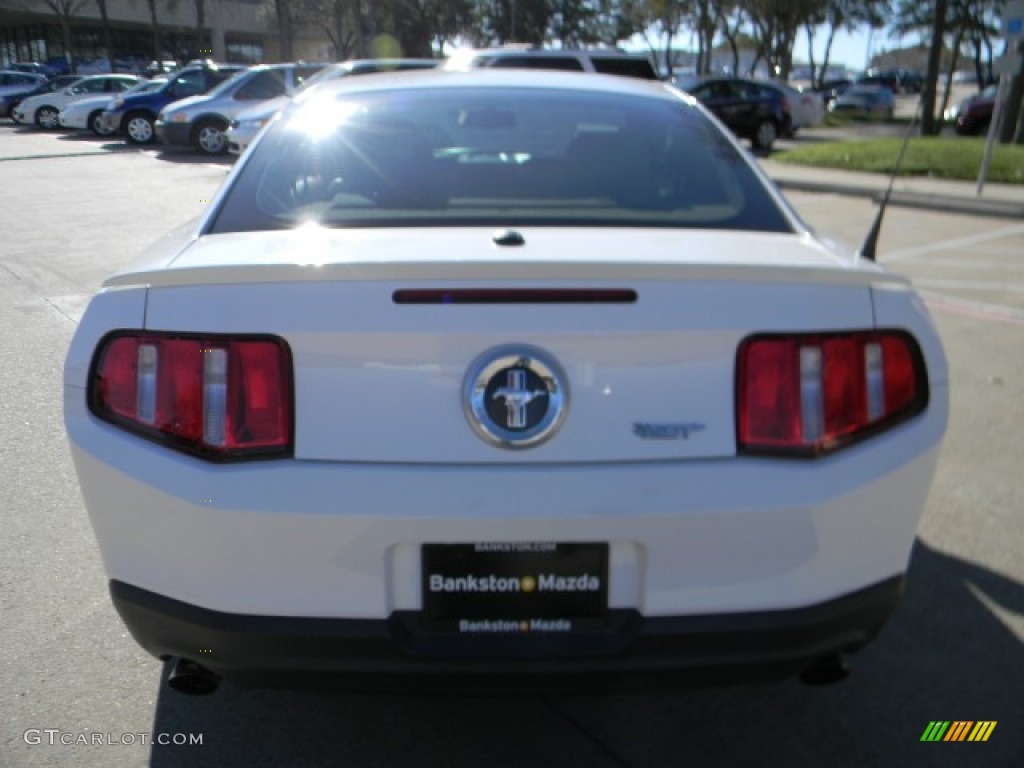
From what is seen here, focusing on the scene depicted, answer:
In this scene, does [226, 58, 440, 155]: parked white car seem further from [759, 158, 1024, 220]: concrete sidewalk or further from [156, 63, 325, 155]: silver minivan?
[759, 158, 1024, 220]: concrete sidewalk

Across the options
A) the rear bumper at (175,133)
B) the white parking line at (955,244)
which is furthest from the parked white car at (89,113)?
the white parking line at (955,244)

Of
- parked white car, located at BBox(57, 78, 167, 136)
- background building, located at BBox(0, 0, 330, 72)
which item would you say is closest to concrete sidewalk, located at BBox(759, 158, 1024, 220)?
parked white car, located at BBox(57, 78, 167, 136)

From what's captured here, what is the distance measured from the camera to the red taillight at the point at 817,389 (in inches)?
84.6

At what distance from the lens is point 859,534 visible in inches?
86.1

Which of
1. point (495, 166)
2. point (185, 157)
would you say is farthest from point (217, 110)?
point (495, 166)

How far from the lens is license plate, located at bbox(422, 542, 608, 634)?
2.09 m

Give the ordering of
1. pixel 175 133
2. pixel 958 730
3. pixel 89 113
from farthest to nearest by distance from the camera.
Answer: pixel 89 113 → pixel 175 133 → pixel 958 730

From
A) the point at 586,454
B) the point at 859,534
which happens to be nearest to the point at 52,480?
the point at 586,454

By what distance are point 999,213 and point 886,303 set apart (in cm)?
1139

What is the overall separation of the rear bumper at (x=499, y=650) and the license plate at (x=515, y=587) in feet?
0.09

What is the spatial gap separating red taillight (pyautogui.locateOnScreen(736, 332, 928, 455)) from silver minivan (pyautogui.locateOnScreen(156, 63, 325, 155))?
19.3 m

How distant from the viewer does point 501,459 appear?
2074 mm

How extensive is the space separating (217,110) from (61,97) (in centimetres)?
1098

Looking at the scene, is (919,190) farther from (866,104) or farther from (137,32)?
(137,32)
